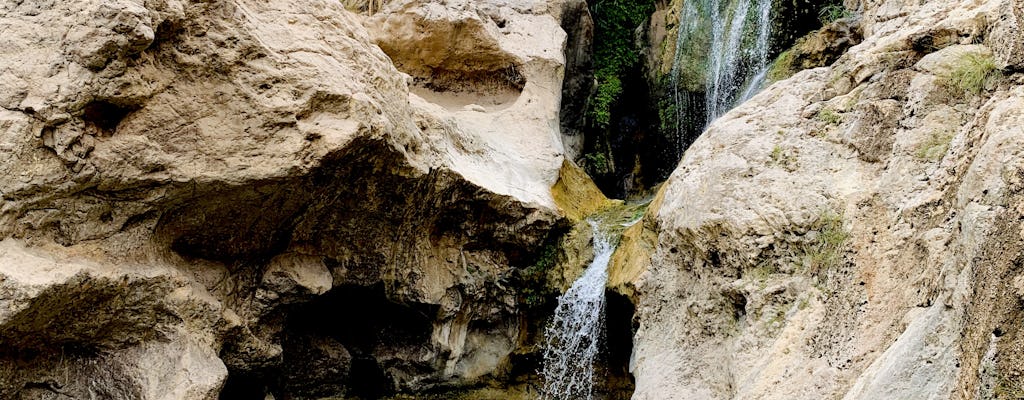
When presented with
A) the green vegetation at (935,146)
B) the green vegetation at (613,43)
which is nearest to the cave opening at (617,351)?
the green vegetation at (935,146)

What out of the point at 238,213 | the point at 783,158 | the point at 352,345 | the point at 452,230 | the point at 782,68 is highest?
the point at 782,68

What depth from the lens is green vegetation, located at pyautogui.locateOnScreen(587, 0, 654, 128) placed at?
12070mm

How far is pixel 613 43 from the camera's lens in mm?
12516

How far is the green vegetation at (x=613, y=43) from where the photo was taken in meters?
12.1

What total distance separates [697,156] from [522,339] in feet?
Answer: 10.9

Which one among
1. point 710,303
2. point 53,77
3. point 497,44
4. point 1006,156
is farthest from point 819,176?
point 497,44

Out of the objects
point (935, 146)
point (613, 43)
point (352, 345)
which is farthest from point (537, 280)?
point (613, 43)

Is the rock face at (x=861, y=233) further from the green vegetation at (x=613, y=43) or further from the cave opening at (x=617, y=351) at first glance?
the green vegetation at (x=613, y=43)

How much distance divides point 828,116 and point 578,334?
3537mm

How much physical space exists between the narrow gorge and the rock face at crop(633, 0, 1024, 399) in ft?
0.06

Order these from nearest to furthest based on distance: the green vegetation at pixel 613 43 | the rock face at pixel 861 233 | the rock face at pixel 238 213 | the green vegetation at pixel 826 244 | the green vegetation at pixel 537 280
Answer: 1. the rock face at pixel 861 233
2. the green vegetation at pixel 826 244
3. the rock face at pixel 238 213
4. the green vegetation at pixel 537 280
5. the green vegetation at pixel 613 43

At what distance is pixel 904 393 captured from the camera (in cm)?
285

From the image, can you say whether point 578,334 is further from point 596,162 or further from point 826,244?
point 596,162

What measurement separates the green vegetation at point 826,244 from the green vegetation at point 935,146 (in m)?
0.61
